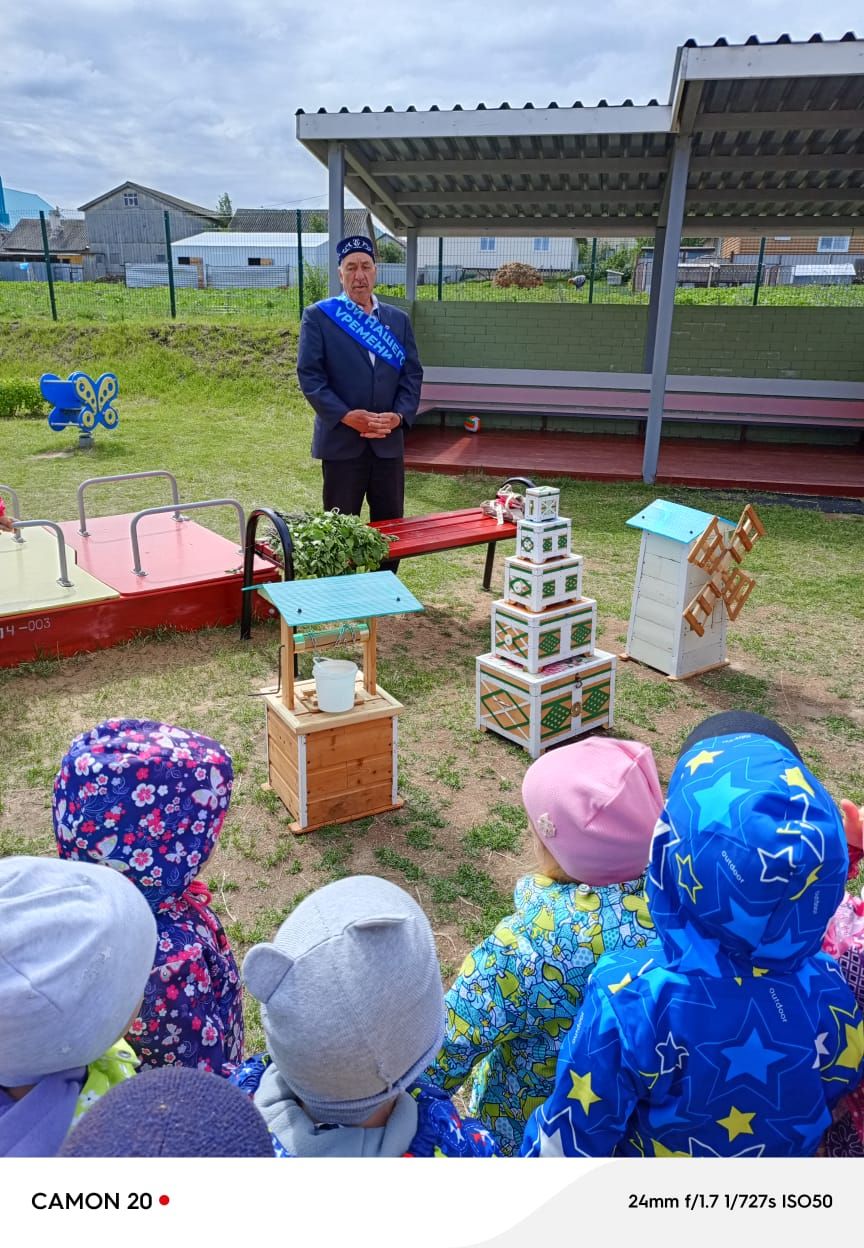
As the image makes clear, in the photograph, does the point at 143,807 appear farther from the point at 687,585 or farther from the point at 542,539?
the point at 687,585

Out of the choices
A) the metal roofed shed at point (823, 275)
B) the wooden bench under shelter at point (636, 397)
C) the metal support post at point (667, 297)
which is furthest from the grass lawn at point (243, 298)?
the metal support post at point (667, 297)

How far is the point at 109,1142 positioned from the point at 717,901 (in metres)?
0.78

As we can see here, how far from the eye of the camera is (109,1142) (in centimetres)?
81

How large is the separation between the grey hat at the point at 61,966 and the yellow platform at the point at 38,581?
3676 mm

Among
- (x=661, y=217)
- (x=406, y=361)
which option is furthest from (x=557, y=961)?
(x=661, y=217)

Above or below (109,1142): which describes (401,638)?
below

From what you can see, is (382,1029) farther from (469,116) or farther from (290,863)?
(469,116)

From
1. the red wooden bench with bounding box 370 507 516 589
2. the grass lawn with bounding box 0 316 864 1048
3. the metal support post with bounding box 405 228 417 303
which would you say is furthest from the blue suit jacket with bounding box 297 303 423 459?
the metal support post with bounding box 405 228 417 303

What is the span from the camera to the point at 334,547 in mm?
4461

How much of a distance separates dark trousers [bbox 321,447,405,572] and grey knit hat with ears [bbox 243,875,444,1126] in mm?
4324

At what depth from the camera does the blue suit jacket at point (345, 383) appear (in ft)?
17.4

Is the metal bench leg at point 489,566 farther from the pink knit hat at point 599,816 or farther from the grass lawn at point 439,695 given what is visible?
the pink knit hat at point 599,816

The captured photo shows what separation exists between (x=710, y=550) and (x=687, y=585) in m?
0.21

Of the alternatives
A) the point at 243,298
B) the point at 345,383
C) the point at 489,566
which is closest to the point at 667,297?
the point at 489,566
